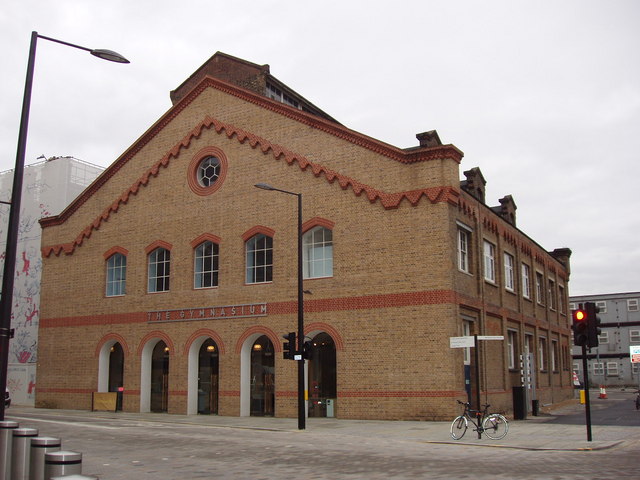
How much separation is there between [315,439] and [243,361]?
10.1 m

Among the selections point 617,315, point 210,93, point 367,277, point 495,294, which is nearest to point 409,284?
point 367,277

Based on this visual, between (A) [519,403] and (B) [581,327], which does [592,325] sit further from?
(A) [519,403]

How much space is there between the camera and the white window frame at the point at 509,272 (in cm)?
3319

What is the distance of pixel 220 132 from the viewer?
3130cm

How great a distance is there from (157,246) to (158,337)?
4.22 m

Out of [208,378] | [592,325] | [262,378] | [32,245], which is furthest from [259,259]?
[32,245]

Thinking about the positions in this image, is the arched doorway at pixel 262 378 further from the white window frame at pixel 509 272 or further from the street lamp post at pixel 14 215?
the street lamp post at pixel 14 215

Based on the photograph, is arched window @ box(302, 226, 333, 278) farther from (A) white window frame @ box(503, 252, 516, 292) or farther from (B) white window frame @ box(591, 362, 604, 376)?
(B) white window frame @ box(591, 362, 604, 376)

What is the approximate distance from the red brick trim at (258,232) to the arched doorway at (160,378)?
6.56 metres

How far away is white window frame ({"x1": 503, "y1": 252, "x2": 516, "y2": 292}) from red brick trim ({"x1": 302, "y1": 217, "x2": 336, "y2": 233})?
1026 centimetres

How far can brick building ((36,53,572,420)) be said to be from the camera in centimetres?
2489

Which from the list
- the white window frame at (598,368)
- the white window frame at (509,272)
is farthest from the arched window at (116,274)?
the white window frame at (598,368)

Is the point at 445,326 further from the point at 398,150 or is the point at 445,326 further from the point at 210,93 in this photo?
the point at 210,93

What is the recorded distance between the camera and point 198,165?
32.0 m
